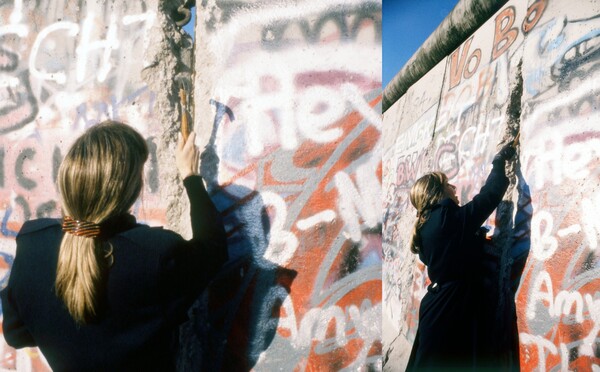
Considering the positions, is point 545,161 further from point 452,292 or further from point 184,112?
point 184,112

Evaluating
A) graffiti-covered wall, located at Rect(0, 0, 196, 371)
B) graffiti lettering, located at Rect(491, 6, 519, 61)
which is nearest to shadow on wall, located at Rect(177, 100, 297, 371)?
graffiti-covered wall, located at Rect(0, 0, 196, 371)

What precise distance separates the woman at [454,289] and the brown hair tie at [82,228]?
92.0 inches

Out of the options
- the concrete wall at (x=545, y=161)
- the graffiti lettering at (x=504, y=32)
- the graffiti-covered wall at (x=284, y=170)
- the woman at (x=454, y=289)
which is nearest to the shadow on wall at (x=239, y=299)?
the graffiti-covered wall at (x=284, y=170)

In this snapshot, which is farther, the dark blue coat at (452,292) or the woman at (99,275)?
→ the dark blue coat at (452,292)

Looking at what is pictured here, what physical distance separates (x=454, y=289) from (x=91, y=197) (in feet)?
8.56

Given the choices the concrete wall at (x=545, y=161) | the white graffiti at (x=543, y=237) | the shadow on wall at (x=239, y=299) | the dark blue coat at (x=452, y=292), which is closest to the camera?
the shadow on wall at (x=239, y=299)

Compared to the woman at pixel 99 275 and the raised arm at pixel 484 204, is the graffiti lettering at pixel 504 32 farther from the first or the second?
the woman at pixel 99 275

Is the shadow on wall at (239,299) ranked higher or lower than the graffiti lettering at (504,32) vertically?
lower

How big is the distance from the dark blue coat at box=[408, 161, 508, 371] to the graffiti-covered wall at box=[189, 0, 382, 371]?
4.39 feet

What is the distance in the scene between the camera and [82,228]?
4.59ft

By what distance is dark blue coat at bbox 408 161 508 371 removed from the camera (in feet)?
10.3

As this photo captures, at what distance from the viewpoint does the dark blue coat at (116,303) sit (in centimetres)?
141

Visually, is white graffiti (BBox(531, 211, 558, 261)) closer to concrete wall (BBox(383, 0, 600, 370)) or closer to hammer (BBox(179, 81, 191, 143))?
concrete wall (BBox(383, 0, 600, 370))

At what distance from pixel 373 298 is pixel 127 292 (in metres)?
1.11
